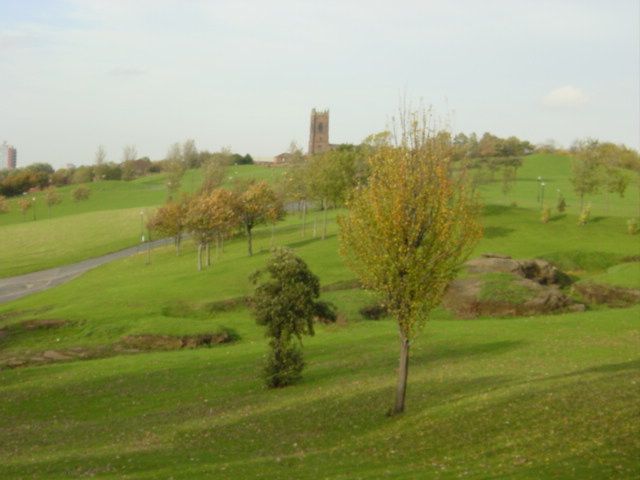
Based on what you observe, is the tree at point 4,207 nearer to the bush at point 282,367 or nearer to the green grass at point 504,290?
the green grass at point 504,290

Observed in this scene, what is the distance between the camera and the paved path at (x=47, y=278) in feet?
279

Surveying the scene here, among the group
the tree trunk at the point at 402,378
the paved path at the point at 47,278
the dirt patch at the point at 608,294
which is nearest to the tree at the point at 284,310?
the tree trunk at the point at 402,378

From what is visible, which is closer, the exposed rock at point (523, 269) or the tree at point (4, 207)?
the exposed rock at point (523, 269)

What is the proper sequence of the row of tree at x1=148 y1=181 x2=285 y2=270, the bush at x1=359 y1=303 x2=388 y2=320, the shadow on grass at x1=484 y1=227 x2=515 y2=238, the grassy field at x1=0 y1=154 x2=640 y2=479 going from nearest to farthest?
the grassy field at x1=0 y1=154 x2=640 y2=479
the bush at x1=359 y1=303 x2=388 y2=320
the shadow on grass at x1=484 y1=227 x2=515 y2=238
the row of tree at x1=148 y1=181 x2=285 y2=270

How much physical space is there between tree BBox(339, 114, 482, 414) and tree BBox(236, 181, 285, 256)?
5660 cm

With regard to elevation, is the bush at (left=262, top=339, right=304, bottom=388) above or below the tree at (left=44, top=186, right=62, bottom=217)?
below

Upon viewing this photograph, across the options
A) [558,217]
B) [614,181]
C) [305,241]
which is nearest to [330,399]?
[305,241]

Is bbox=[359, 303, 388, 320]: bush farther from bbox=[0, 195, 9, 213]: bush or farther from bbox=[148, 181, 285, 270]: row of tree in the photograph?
bbox=[0, 195, 9, 213]: bush

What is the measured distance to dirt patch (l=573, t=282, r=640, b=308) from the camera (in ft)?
184

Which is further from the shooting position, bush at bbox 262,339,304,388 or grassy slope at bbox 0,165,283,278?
grassy slope at bbox 0,165,283,278

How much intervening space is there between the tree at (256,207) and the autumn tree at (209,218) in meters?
0.98

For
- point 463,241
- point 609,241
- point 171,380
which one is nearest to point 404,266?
point 463,241

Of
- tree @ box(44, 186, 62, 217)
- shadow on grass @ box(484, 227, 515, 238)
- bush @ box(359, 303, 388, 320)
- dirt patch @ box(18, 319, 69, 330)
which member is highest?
tree @ box(44, 186, 62, 217)

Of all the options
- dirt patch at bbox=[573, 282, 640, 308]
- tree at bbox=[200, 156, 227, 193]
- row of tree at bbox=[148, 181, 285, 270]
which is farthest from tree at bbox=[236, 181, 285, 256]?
dirt patch at bbox=[573, 282, 640, 308]
